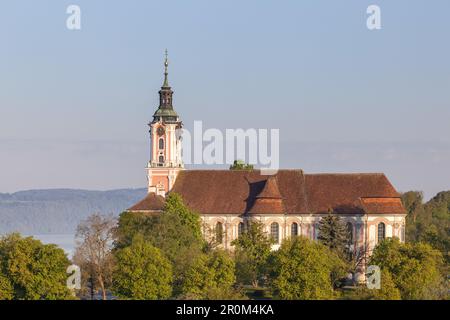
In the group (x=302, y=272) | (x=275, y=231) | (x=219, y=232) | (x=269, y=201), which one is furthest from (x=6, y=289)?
(x=269, y=201)

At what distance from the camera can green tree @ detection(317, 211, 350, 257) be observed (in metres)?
109

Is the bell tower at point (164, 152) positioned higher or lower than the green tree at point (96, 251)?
higher

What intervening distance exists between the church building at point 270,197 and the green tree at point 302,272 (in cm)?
2276

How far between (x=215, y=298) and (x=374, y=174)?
48.5m

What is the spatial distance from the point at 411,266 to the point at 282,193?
31569 millimetres

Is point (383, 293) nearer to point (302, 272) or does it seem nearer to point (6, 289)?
point (302, 272)

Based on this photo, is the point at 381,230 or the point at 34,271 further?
the point at 381,230

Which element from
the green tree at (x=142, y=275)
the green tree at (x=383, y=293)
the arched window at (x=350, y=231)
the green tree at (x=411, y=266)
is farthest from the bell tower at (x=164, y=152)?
the green tree at (x=383, y=293)

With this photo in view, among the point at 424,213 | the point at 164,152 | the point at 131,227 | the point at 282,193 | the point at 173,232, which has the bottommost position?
the point at 173,232

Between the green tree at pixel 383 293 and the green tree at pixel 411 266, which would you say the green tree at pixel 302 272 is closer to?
the green tree at pixel 383 293

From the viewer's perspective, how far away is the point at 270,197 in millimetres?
119625

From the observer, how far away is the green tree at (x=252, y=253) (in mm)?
99250

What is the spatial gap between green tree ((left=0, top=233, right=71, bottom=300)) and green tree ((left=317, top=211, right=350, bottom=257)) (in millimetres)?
27993

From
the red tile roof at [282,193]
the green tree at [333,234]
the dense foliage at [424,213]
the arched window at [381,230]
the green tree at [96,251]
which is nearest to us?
the green tree at [96,251]
